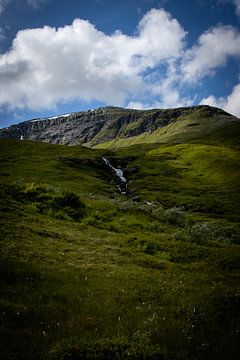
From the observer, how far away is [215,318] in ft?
49.5

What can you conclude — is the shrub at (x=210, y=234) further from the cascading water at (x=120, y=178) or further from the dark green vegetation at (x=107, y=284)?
the cascading water at (x=120, y=178)

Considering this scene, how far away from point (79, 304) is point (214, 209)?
91.5 m

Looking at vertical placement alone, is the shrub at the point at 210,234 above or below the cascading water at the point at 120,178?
below

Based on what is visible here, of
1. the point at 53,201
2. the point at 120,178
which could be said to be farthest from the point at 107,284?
the point at 120,178

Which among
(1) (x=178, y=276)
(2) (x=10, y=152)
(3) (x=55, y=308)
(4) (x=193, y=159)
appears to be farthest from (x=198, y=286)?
(4) (x=193, y=159)

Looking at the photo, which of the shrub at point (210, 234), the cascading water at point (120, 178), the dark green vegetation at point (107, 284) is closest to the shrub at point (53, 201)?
the dark green vegetation at point (107, 284)

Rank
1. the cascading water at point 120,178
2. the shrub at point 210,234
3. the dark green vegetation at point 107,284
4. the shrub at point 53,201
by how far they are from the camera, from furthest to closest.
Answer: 1. the cascading water at point 120,178
2. the shrub at point 53,201
3. the shrub at point 210,234
4. the dark green vegetation at point 107,284

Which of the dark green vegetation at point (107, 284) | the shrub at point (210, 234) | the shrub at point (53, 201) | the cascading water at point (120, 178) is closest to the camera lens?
the dark green vegetation at point (107, 284)

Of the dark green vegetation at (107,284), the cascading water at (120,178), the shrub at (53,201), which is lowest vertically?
the dark green vegetation at (107,284)

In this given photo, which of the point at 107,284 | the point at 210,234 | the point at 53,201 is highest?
the point at 53,201

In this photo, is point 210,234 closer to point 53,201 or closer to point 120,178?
point 53,201

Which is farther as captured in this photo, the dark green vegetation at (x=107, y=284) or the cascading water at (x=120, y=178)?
the cascading water at (x=120, y=178)

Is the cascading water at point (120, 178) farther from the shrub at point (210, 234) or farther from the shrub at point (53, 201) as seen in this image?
the shrub at point (53, 201)

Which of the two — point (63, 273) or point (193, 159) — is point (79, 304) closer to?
point (63, 273)
